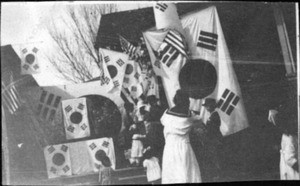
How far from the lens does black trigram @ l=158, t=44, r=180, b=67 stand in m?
4.93

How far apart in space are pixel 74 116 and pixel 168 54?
1.29 metres

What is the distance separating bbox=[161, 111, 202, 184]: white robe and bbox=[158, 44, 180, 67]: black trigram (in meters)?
0.60

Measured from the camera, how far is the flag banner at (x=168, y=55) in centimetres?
490

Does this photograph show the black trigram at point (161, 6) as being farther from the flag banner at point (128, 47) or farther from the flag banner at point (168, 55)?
the flag banner at point (128, 47)

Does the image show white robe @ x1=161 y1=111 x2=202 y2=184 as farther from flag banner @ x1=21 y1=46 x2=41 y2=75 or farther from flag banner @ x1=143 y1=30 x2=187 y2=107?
flag banner @ x1=21 y1=46 x2=41 y2=75

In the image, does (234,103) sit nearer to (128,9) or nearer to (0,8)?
(128,9)

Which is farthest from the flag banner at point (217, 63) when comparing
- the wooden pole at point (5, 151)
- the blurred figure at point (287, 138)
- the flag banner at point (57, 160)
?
the wooden pole at point (5, 151)

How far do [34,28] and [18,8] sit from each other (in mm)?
269

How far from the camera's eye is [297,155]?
5078mm

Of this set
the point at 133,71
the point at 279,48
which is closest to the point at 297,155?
the point at 279,48

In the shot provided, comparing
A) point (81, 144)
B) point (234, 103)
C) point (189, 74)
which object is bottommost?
point (81, 144)

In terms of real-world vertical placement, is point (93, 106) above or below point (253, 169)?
above

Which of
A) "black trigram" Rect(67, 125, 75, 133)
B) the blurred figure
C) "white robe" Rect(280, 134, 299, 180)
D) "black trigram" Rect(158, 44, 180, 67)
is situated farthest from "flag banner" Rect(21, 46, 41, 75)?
"white robe" Rect(280, 134, 299, 180)

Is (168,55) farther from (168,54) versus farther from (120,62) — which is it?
(120,62)
